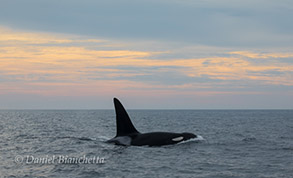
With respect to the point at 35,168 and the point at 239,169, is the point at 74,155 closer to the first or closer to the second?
the point at 35,168

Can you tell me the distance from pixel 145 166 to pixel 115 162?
216cm

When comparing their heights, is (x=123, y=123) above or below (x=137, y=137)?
above

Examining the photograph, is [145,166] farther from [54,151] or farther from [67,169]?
[54,151]

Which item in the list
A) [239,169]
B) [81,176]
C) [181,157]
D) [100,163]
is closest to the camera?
[81,176]

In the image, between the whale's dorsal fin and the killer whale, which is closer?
the killer whale

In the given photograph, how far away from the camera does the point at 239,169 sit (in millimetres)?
19828

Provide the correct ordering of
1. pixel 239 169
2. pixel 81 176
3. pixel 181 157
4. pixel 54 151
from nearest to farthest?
pixel 81 176 < pixel 239 169 < pixel 181 157 < pixel 54 151

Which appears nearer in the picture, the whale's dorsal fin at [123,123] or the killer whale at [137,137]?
the killer whale at [137,137]

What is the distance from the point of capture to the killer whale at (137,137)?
27.6m

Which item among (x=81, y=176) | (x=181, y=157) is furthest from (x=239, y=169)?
(x=81, y=176)

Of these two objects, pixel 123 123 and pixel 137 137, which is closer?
pixel 137 137

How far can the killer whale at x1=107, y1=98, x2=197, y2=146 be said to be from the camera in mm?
27609

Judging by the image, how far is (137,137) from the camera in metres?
28.4

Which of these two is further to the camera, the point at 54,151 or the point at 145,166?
the point at 54,151
